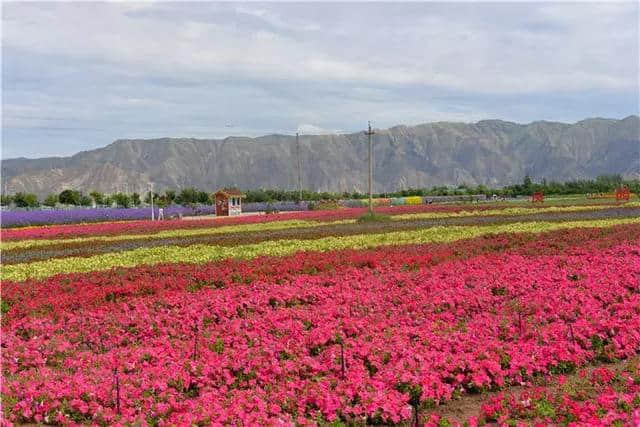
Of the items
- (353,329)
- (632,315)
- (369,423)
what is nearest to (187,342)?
(353,329)

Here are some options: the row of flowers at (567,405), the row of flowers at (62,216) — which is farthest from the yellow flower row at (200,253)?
the row of flowers at (62,216)

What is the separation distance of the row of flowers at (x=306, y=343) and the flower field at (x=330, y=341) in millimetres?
28

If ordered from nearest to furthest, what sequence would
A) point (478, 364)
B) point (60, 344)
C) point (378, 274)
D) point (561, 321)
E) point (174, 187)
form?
point (478, 364) < point (60, 344) < point (561, 321) < point (378, 274) < point (174, 187)

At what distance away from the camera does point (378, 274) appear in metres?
15.7

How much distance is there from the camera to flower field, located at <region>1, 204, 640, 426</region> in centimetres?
721

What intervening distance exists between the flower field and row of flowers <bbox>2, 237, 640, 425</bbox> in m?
0.03

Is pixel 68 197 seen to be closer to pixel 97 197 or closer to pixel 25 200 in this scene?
pixel 97 197

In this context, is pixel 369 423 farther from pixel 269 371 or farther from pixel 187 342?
pixel 187 342

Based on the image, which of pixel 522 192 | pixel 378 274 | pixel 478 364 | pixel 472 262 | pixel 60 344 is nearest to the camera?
pixel 478 364

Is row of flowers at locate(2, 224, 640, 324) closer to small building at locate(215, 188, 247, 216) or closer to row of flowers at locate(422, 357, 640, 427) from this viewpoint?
row of flowers at locate(422, 357, 640, 427)

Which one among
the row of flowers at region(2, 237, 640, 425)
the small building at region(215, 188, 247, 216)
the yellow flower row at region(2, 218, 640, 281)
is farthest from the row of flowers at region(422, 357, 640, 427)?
the small building at region(215, 188, 247, 216)

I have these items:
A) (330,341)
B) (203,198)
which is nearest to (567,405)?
(330,341)

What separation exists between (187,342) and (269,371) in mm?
2045

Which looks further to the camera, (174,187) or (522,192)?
(174,187)
